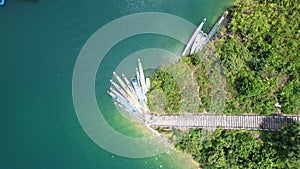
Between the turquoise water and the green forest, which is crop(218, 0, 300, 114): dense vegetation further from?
the turquoise water

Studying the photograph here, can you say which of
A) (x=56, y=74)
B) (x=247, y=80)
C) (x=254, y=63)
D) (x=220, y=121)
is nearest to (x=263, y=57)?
(x=254, y=63)

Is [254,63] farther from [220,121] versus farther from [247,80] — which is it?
A: [220,121]

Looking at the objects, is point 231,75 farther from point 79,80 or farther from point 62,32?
point 62,32

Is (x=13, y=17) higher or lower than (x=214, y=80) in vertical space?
higher

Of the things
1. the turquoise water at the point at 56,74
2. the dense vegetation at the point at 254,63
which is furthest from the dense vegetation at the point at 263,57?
the turquoise water at the point at 56,74

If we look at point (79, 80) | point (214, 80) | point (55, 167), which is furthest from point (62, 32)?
point (214, 80)

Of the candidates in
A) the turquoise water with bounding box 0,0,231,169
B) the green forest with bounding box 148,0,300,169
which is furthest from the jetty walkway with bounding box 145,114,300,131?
the turquoise water with bounding box 0,0,231,169

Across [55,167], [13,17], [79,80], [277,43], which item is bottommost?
[55,167]
